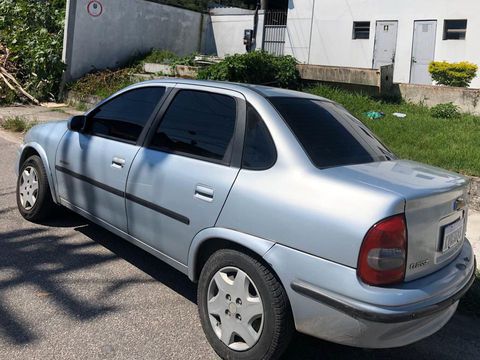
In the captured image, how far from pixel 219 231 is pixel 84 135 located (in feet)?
6.49

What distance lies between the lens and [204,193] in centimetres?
315

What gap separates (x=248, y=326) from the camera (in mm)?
2859

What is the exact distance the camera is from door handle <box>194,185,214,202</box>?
3.11 m

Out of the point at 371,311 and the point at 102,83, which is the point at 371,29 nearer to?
the point at 102,83

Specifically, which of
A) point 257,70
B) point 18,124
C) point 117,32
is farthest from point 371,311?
point 117,32

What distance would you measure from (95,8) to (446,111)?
9.59 m

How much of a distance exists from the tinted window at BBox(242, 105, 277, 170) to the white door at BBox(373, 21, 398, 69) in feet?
52.6

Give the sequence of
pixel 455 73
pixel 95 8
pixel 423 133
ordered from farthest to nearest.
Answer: pixel 455 73 → pixel 95 8 → pixel 423 133

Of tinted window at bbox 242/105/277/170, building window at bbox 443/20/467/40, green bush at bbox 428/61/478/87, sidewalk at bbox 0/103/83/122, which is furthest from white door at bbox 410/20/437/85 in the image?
tinted window at bbox 242/105/277/170

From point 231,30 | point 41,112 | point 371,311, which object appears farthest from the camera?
point 231,30

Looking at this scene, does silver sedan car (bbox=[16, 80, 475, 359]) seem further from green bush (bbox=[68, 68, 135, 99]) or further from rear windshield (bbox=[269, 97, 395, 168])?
green bush (bbox=[68, 68, 135, 99])

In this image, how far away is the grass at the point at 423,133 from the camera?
23.1 ft

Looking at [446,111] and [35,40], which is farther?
[35,40]

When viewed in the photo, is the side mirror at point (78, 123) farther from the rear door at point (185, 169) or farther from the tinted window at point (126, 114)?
the rear door at point (185, 169)
